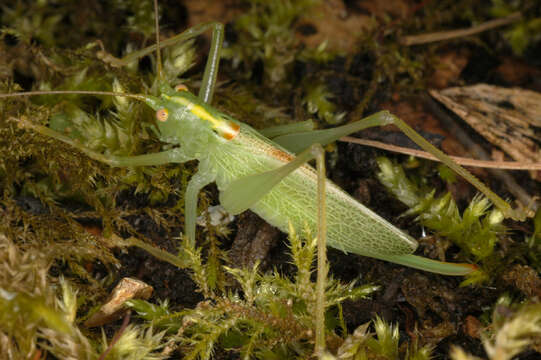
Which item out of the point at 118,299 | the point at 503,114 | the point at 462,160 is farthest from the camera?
the point at 503,114

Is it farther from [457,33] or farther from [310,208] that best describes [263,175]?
[457,33]

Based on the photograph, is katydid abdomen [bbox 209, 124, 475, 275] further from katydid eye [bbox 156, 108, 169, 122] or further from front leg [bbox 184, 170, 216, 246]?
katydid eye [bbox 156, 108, 169, 122]

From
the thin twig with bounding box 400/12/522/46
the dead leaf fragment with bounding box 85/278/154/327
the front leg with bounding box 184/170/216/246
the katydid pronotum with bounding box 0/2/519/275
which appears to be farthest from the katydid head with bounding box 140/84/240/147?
the thin twig with bounding box 400/12/522/46

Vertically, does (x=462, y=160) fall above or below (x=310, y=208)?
above

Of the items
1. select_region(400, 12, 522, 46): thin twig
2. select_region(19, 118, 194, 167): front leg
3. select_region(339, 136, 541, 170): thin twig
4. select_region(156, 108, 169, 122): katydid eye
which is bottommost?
select_region(19, 118, 194, 167): front leg

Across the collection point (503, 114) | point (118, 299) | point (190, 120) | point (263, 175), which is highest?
point (503, 114)

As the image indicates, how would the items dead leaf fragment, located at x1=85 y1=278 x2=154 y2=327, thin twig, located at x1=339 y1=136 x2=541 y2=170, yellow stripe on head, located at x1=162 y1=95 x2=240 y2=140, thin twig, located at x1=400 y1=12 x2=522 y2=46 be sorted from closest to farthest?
dead leaf fragment, located at x1=85 y1=278 x2=154 y2=327
yellow stripe on head, located at x1=162 y1=95 x2=240 y2=140
thin twig, located at x1=339 y1=136 x2=541 y2=170
thin twig, located at x1=400 y1=12 x2=522 y2=46

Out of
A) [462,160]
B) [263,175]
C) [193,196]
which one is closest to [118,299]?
[193,196]
